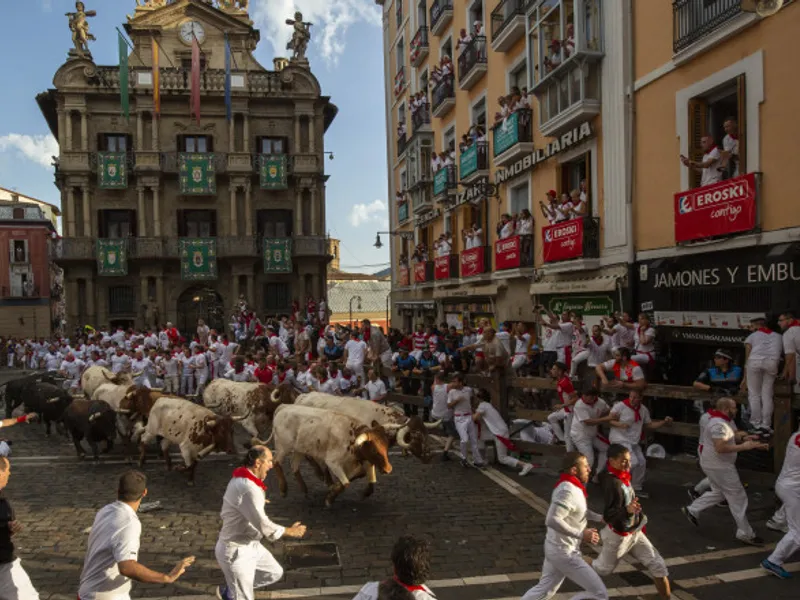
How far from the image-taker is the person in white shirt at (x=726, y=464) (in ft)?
24.3

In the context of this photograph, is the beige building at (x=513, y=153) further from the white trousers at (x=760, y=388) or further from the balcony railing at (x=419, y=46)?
the white trousers at (x=760, y=388)

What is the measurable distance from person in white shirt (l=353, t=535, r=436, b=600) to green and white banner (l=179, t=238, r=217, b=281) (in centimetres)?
3466

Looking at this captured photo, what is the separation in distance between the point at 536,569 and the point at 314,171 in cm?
3370

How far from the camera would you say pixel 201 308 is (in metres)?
37.7

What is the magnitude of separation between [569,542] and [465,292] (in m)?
17.5

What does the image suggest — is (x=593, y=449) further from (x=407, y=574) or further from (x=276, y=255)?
(x=276, y=255)

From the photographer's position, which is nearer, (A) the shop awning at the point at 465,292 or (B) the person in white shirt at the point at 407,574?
(B) the person in white shirt at the point at 407,574

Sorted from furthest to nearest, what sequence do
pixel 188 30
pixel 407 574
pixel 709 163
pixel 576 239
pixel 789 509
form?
pixel 188 30
pixel 576 239
pixel 709 163
pixel 789 509
pixel 407 574

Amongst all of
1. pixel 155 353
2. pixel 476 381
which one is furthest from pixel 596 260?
pixel 155 353

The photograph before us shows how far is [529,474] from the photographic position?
10773mm

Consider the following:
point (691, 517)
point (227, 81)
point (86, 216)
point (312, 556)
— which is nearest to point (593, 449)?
point (691, 517)

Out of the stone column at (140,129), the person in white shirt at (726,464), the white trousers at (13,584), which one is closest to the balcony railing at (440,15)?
the stone column at (140,129)

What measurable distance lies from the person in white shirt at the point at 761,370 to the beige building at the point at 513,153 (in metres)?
4.84

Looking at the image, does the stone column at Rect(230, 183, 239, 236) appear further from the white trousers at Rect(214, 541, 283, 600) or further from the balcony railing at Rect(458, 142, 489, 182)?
the white trousers at Rect(214, 541, 283, 600)
